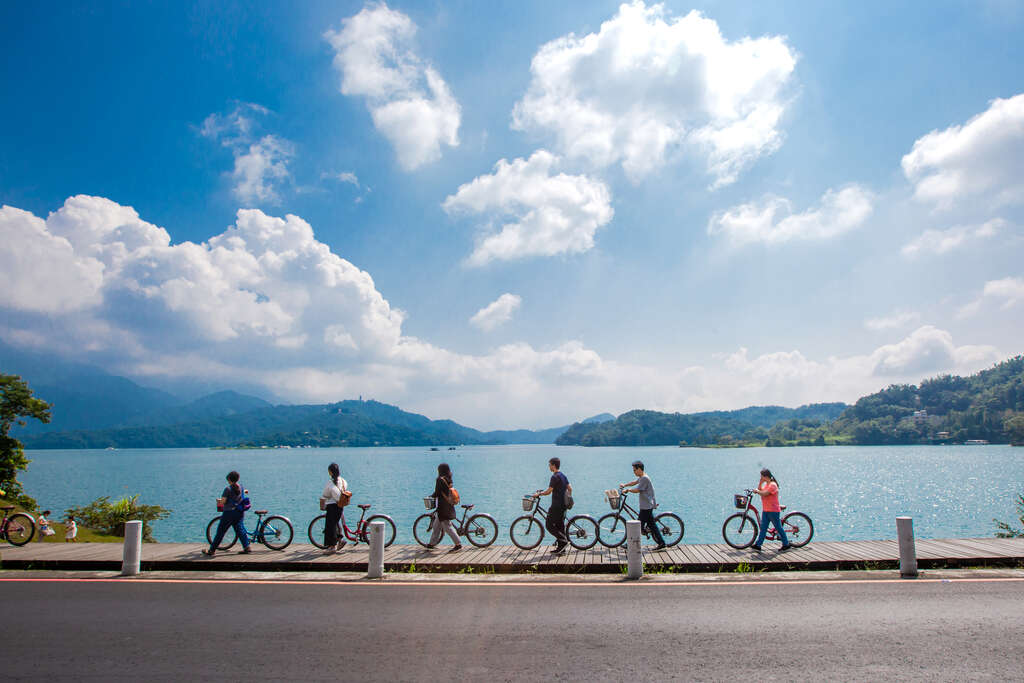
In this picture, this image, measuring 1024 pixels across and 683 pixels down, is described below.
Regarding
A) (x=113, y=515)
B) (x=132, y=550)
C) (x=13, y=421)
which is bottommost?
(x=113, y=515)

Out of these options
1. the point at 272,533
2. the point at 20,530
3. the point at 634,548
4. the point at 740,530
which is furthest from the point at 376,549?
the point at 20,530

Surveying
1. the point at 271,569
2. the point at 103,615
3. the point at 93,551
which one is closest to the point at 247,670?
the point at 103,615

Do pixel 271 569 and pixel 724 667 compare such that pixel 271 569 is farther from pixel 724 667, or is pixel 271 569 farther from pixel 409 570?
A: pixel 724 667

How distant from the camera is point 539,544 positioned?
1453 cm

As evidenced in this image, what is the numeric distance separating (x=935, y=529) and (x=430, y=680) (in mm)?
43794

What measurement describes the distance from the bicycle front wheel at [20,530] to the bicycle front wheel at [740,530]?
1898 cm

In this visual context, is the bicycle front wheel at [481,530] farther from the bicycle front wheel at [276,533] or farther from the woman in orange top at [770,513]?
the woman in orange top at [770,513]

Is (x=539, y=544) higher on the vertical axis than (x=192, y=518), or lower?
higher

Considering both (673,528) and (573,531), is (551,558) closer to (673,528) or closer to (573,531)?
(573,531)

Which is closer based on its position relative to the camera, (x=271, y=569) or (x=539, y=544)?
(x=271, y=569)

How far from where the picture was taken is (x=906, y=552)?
37.1 feet

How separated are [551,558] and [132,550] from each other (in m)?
9.41

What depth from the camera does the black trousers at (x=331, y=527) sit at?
553 inches

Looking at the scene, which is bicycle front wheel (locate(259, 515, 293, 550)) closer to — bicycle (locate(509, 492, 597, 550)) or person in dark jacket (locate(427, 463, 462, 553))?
person in dark jacket (locate(427, 463, 462, 553))
